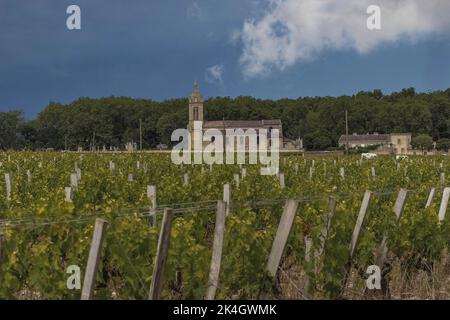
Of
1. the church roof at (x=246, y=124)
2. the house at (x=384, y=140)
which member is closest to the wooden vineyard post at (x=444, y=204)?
the church roof at (x=246, y=124)

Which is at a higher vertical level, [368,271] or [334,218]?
[334,218]

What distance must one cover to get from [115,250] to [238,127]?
90.3 metres

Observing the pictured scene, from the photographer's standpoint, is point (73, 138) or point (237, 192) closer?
point (237, 192)

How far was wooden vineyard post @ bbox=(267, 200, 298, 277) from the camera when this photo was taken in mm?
5660

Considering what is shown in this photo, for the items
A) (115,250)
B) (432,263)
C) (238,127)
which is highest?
(238,127)

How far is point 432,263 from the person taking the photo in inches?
322

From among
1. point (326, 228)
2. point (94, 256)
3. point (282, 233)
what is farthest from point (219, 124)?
point (94, 256)

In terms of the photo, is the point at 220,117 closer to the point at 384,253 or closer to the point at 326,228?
the point at 384,253

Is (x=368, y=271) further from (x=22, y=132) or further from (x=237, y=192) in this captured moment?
(x=22, y=132)

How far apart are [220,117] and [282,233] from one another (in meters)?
114

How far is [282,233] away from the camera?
5738mm

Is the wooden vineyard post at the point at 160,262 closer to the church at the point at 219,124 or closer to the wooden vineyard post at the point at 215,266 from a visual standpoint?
the wooden vineyard post at the point at 215,266

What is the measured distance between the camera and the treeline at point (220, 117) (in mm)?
105938
